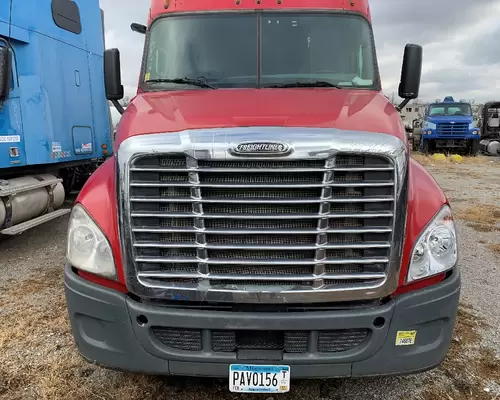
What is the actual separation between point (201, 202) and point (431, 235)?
131cm

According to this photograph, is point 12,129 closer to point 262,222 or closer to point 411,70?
point 262,222

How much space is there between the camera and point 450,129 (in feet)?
73.2

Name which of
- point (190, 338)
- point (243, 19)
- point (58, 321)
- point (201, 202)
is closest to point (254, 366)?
point (190, 338)

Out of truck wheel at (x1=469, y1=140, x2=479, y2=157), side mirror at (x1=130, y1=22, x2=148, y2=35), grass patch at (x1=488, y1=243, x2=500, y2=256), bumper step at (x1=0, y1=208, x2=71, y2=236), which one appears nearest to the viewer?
side mirror at (x1=130, y1=22, x2=148, y2=35)

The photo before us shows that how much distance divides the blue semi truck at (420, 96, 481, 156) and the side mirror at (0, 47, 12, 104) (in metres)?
20.8

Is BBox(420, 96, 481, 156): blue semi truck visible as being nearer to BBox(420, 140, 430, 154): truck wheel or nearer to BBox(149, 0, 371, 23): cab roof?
BBox(420, 140, 430, 154): truck wheel

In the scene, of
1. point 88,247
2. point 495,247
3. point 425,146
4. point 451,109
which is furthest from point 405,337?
point 451,109

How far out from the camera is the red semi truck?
2.41 metres

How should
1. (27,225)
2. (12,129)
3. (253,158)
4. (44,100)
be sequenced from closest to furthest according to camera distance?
(253,158), (12,129), (27,225), (44,100)

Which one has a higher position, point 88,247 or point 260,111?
point 260,111

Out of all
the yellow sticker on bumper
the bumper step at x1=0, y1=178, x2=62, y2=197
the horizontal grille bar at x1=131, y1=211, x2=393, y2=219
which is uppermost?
the horizontal grille bar at x1=131, y1=211, x2=393, y2=219

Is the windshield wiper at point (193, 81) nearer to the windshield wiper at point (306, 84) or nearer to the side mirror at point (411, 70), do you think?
the windshield wiper at point (306, 84)

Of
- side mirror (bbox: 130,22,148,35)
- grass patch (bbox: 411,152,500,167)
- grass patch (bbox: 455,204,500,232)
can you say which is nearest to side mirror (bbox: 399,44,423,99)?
side mirror (bbox: 130,22,148,35)

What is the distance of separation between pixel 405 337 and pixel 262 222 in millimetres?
1011
